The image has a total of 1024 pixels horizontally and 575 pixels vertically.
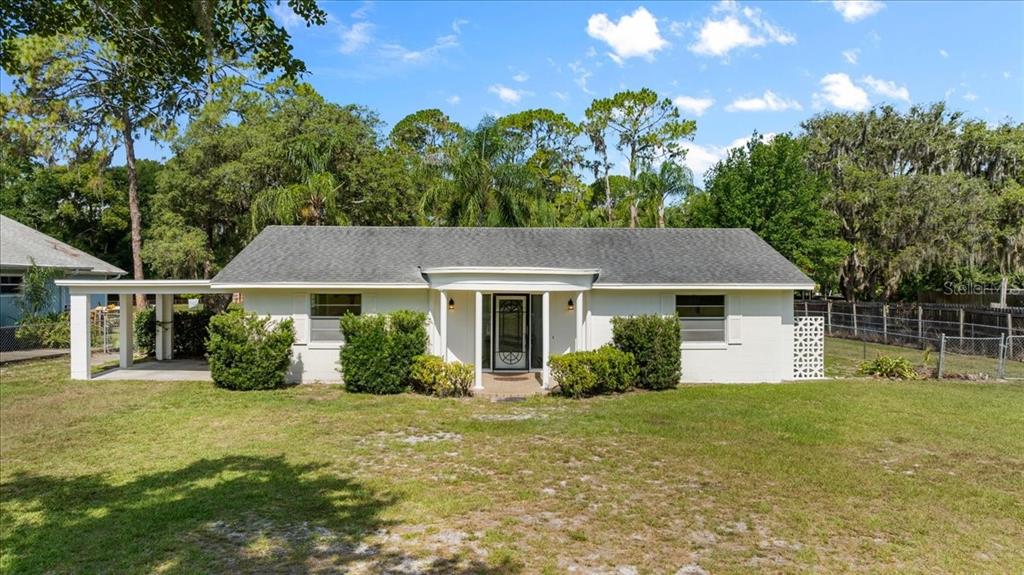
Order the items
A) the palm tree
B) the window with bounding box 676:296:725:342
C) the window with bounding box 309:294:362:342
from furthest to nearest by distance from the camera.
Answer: the palm tree, the window with bounding box 676:296:725:342, the window with bounding box 309:294:362:342

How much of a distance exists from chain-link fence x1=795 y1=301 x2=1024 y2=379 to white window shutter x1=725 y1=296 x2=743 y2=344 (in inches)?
206

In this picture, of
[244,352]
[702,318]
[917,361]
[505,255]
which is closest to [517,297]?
[505,255]

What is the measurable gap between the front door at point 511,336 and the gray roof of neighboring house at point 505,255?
4.04ft

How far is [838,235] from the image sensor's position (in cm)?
3231

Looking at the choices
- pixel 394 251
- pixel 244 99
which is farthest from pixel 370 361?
pixel 244 99

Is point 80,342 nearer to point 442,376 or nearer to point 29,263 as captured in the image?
point 442,376

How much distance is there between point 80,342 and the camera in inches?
580

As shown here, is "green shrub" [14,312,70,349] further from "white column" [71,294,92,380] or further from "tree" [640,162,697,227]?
"tree" [640,162,697,227]

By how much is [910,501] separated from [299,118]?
2700 cm

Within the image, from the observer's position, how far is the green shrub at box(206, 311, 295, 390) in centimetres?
1340

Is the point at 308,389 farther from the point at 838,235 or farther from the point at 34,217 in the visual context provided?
the point at 34,217

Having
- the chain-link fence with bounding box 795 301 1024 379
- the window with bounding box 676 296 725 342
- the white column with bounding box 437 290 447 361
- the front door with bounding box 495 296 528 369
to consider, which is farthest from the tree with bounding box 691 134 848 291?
the white column with bounding box 437 290 447 361

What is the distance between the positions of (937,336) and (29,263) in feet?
115

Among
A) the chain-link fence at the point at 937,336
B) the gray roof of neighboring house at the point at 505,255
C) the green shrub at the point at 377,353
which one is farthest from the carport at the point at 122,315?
the chain-link fence at the point at 937,336
